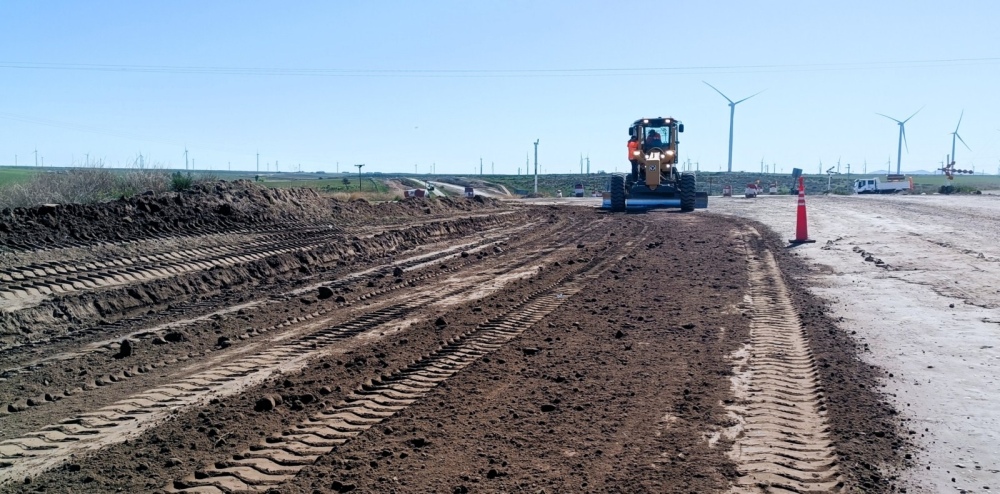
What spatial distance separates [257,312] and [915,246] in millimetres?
11829

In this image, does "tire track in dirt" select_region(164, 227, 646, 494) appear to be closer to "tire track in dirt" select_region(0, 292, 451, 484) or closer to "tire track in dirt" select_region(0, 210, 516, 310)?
"tire track in dirt" select_region(0, 292, 451, 484)

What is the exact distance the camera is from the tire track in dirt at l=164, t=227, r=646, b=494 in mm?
4406

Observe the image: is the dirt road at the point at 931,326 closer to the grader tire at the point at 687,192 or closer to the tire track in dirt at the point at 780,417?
the tire track in dirt at the point at 780,417

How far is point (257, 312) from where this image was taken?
9.23 meters

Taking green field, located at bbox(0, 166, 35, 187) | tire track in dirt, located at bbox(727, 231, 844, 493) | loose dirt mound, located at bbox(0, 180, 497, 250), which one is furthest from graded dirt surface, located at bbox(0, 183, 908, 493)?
green field, located at bbox(0, 166, 35, 187)

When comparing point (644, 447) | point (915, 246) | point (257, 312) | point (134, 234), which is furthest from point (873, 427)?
point (134, 234)

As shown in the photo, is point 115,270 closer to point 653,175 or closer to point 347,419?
point 347,419

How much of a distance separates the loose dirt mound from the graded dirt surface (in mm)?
166

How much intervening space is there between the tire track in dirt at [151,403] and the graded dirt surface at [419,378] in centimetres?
3

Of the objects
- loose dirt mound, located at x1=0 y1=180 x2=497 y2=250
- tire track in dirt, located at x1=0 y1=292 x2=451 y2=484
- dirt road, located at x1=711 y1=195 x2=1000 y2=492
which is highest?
loose dirt mound, located at x1=0 y1=180 x2=497 y2=250

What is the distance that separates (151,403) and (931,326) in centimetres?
729

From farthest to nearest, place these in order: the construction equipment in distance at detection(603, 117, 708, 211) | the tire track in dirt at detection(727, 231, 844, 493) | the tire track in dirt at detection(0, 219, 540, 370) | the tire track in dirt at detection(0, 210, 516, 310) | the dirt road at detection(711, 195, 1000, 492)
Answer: the construction equipment in distance at detection(603, 117, 708, 211) → the tire track in dirt at detection(0, 210, 516, 310) → the tire track in dirt at detection(0, 219, 540, 370) → the dirt road at detection(711, 195, 1000, 492) → the tire track in dirt at detection(727, 231, 844, 493)

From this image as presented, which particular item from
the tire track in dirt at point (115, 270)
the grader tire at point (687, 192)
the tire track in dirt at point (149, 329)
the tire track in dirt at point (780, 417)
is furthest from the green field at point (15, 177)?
the tire track in dirt at point (780, 417)

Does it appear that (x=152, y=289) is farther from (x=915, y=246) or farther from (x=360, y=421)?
(x=915, y=246)
